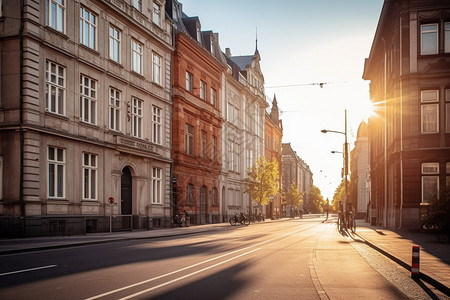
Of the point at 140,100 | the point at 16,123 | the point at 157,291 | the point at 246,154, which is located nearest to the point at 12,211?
the point at 16,123

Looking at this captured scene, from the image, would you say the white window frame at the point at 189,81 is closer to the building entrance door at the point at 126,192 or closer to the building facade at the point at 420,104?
the building entrance door at the point at 126,192

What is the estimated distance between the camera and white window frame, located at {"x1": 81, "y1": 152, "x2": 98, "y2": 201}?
98.9ft

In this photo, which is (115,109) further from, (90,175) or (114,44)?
(90,175)

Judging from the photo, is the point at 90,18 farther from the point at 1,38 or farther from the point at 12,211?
the point at 12,211

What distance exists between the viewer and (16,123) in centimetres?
2506

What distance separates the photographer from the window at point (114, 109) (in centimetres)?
3343

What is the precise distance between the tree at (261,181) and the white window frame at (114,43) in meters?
32.8

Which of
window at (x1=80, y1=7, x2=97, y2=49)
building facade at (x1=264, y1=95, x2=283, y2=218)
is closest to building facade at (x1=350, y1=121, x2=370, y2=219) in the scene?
building facade at (x1=264, y1=95, x2=283, y2=218)

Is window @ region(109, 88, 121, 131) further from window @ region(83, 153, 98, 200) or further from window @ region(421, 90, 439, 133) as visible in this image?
window @ region(421, 90, 439, 133)

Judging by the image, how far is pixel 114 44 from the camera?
3431cm

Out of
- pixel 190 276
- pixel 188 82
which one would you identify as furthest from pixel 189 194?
pixel 190 276

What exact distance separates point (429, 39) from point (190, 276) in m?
26.0

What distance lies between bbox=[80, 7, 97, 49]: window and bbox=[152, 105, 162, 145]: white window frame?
9.28m

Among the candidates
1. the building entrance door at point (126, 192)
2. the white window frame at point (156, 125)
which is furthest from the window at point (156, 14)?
the building entrance door at point (126, 192)
